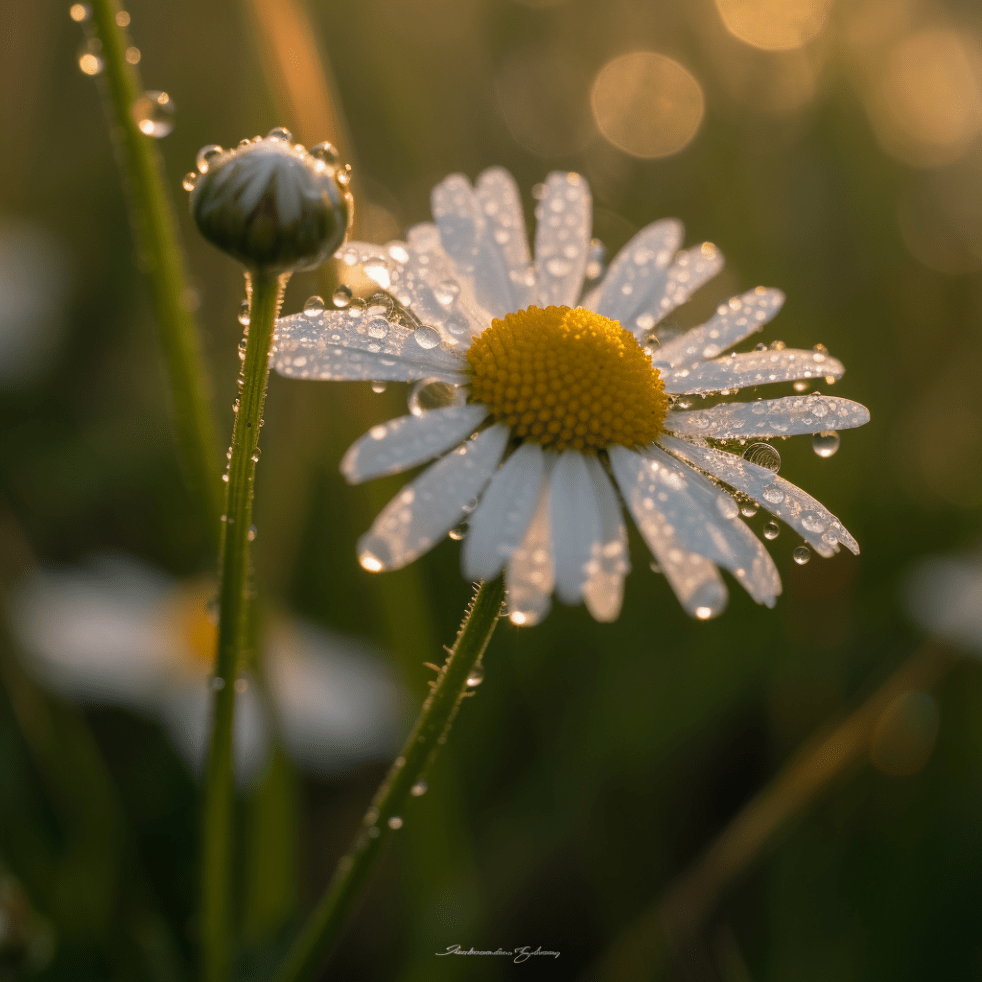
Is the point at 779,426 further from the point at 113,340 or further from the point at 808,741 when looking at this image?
the point at 113,340

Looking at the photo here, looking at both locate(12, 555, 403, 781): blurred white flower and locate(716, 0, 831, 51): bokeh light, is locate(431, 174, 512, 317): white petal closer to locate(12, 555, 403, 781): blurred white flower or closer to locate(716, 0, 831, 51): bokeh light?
locate(12, 555, 403, 781): blurred white flower

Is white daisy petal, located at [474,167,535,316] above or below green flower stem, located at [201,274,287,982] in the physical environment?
above

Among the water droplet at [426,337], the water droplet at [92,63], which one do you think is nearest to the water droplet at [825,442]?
the water droplet at [426,337]

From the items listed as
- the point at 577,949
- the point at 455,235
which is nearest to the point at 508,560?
the point at 455,235

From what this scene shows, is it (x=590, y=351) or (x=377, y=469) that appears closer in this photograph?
(x=377, y=469)

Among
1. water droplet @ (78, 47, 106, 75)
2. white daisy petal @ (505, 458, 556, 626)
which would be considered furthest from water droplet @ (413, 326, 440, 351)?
water droplet @ (78, 47, 106, 75)

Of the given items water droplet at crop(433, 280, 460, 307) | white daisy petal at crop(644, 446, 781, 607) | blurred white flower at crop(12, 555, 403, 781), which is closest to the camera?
white daisy petal at crop(644, 446, 781, 607)

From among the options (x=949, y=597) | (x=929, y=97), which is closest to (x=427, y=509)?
(x=949, y=597)
